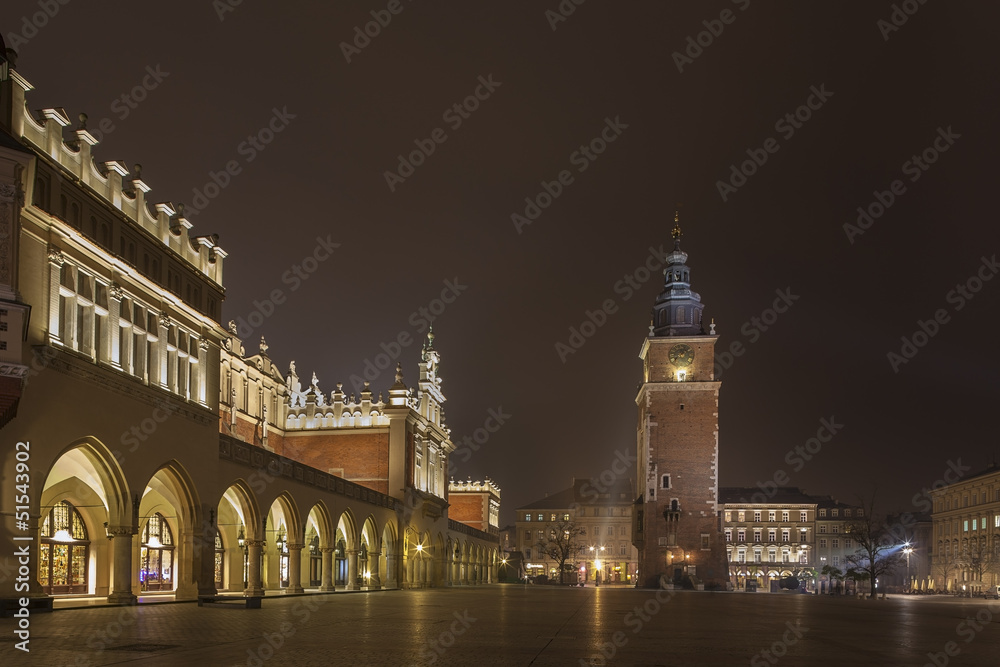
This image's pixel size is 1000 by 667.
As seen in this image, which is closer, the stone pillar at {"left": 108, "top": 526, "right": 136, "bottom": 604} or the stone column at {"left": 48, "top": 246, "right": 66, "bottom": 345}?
the stone column at {"left": 48, "top": 246, "right": 66, "bottom": 345}

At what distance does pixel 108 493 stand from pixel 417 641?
561 inches

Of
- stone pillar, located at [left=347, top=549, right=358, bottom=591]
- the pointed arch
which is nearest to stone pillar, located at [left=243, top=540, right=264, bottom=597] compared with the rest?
the pointed arch

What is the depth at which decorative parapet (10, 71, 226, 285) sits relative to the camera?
2330 centimetres

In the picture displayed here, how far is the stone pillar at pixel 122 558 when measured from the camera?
26.2 metres

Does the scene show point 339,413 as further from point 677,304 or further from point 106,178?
point 677,304

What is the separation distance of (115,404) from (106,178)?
603 centimetres

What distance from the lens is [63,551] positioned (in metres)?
28.7

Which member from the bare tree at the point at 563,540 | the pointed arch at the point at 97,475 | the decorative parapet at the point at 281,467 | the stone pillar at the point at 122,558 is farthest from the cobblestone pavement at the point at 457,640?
the bare tree at the point at 563,540

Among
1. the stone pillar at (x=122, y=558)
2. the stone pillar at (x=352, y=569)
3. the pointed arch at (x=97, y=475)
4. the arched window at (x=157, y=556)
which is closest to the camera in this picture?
the pointed arch at (x=97, y=475)

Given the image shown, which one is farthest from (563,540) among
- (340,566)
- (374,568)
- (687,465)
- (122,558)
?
(122,558)

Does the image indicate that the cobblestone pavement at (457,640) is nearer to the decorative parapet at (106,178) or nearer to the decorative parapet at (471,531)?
the decorative parapet at (106,178)

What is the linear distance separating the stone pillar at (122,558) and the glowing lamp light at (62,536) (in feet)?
7.48

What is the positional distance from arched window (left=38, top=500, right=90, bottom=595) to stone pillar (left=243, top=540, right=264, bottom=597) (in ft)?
15.3

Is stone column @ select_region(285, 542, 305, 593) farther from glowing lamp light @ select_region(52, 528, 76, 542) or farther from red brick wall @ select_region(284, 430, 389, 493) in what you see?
red brick wall @ select_region(284, 430, 389, 493)
